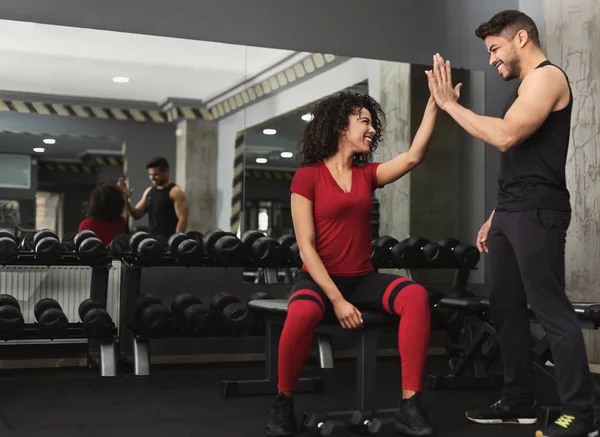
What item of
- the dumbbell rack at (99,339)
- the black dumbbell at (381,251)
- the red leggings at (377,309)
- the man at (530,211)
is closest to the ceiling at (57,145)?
the dumbbell rack at (99,339)

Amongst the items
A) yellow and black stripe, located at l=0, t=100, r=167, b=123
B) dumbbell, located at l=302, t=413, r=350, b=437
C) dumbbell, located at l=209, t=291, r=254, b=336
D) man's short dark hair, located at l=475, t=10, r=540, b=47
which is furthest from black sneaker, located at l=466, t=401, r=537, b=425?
yellow and black stripe, located at l=0, t=100, r=167, b=123

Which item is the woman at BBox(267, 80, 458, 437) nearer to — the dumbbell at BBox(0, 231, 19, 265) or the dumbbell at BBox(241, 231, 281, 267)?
the dumbbell at BBox(241, 231, 281, 267)

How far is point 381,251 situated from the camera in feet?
13.2

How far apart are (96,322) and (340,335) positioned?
146 cm

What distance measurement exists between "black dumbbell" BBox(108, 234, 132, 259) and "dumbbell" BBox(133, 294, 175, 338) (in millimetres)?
293

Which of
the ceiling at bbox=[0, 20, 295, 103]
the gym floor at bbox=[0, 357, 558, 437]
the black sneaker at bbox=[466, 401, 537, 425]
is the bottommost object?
the gym floor at bbox=[0, 357, 558, 437]

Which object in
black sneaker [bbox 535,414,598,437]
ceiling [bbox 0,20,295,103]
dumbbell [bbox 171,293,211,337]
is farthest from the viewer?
ceiling [bbox 0,20,295,103]

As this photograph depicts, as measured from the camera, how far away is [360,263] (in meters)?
2.53

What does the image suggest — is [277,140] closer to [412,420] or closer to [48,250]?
[48,250]

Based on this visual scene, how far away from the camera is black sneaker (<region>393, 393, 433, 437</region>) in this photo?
2.24 meters

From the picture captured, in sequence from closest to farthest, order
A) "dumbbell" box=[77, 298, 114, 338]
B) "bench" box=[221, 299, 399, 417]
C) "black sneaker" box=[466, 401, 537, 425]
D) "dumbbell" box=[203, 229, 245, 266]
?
"bench" box=[221, 299, 399, 417]
"black sneaker" box=[466, 401, 537, 425]
"dumbbell" box=[77, 298, 114, 338]
"dumbbell" box=[203, 229, 245, 266]

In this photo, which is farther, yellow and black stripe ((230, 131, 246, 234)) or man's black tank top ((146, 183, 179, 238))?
yellow and black stripe ((230, 131, 246, 234))

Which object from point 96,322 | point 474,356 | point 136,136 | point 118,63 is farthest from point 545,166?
point 118,63

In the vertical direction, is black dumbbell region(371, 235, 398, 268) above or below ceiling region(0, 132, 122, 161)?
below
